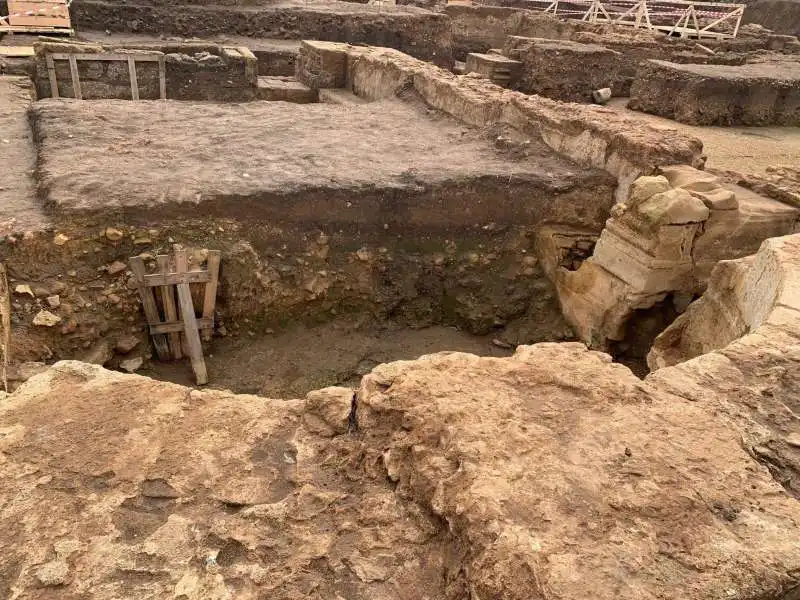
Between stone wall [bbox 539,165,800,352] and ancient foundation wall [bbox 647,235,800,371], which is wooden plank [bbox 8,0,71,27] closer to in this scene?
stone wall [bbox 539,165,800,352]

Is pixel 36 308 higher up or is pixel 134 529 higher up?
pixel 134 529

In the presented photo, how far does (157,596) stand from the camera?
1.62m

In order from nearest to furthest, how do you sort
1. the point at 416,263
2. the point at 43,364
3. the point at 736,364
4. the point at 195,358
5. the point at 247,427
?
the point at 247,427
the point at 736,364
the point at 43,364
the point at 195,358
the point at 416,263

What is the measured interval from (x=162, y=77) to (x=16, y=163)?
11.8 feet

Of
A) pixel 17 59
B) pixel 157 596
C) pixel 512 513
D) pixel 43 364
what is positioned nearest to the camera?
pixel 157 596

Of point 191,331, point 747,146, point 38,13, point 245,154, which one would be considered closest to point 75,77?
point 38,13

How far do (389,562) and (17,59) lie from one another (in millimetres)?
9323

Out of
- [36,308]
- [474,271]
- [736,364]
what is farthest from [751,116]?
[36,308]

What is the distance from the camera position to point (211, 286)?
15.7ft

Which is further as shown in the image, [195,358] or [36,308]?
[195,358]

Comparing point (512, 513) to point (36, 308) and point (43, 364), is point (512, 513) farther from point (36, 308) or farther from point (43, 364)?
point (36, 308)

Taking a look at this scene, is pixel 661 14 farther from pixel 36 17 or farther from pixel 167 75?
pixel 36 17

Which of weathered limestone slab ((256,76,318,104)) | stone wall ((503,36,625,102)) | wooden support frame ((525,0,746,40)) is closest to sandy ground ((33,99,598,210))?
weathered limestone slab ((256,76,318,104))

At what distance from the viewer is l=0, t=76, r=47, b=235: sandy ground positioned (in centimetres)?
449
